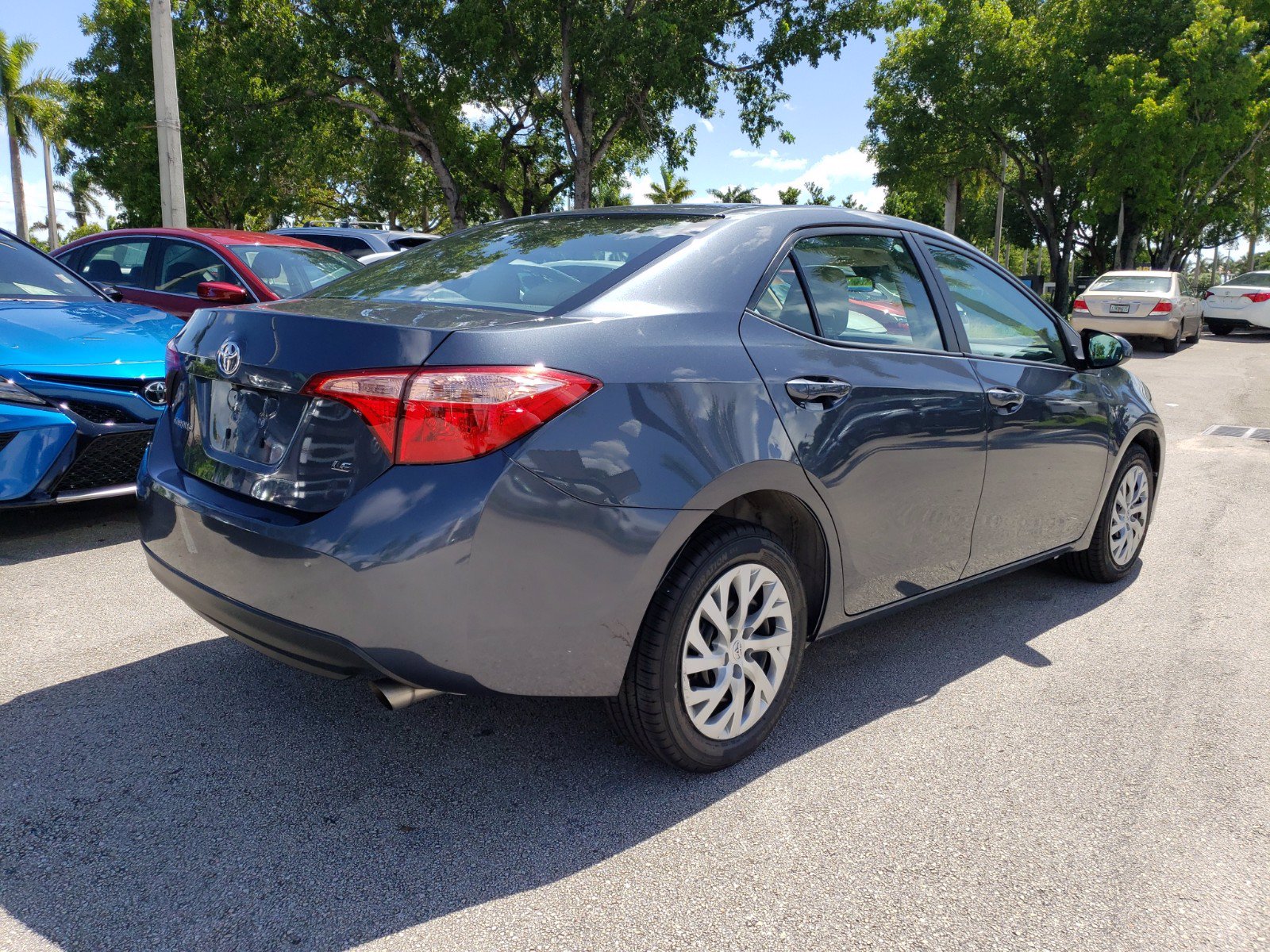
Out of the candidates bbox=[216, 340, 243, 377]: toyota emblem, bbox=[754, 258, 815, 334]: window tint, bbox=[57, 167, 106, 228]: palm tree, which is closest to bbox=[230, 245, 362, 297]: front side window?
bbox=[216, 340, 243, 377]: toyota emblem

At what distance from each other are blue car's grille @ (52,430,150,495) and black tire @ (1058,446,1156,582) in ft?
13.9

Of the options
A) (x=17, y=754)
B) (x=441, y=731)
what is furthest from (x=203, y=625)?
(x=441, y=731)

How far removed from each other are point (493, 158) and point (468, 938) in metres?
28.0

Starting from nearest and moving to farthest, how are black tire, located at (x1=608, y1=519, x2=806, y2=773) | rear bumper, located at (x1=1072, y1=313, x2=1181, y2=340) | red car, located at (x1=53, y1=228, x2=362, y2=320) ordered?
black tire, located at (x1=608, y1=519, x2=806, y2=773) < red car, located at (x1=53, y1=228, x2=362, y2=320) < rear bumper, located at (x1=1072, y1=313, x2=1181, y2=340)

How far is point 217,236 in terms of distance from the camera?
25.0ft

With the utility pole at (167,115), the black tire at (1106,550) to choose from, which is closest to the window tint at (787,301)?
the black tire at (1106,550)

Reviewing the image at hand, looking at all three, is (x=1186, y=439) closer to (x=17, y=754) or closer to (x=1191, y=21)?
(x=17, y=754)

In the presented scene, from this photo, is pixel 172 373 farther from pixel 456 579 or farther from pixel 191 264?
pixel 191 264

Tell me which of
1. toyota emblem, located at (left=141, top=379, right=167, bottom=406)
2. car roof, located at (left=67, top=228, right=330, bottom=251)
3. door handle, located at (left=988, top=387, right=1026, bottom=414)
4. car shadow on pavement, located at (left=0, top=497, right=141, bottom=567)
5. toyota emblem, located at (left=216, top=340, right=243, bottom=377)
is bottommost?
car shadow on pavement, located at (left=0, top=497, right=141, bottom=567)

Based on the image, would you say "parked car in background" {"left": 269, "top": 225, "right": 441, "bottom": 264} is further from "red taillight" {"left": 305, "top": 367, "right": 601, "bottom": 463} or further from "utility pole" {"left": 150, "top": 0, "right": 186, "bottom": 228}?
"red taillight" {"left": 305, "top": 367, "right": 601, "bottom": 463}

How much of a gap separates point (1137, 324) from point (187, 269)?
16.8m

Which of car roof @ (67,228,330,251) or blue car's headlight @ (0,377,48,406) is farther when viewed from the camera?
car roof @ (67,228,330,251)

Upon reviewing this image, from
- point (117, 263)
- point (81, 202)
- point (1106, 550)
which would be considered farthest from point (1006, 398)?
point (81, 202)

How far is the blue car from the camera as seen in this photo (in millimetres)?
4539
